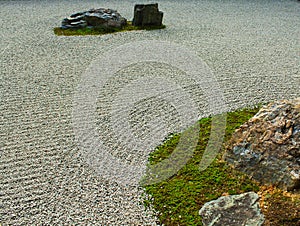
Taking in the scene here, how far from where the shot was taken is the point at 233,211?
160 inches

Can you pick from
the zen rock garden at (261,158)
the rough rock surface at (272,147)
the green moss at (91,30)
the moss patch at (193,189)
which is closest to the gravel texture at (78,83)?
the moss patch at (193,189)

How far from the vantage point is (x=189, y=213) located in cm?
417

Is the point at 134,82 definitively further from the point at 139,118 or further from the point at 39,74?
the point at 39,74

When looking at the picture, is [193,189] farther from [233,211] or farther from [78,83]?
[78,83]

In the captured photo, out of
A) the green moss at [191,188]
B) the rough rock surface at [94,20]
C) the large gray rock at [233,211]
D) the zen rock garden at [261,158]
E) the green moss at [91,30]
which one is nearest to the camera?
the large gray rock at [233,211]

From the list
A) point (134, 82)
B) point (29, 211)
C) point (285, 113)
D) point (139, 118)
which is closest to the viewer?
point (29, 211)

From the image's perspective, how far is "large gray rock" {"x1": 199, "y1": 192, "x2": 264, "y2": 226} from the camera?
3.93 metres

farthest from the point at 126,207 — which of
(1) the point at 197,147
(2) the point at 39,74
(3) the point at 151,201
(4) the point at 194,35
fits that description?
(4) the point at 194,35

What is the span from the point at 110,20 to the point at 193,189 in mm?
7260

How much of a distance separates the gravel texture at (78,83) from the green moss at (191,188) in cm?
20

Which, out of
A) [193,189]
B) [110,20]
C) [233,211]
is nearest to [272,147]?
[233,211]

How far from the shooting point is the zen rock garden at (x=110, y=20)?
10.6 m

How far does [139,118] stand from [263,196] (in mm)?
2437

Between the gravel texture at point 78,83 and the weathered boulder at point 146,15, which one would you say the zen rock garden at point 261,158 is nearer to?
the gravel texture at point 78,83
